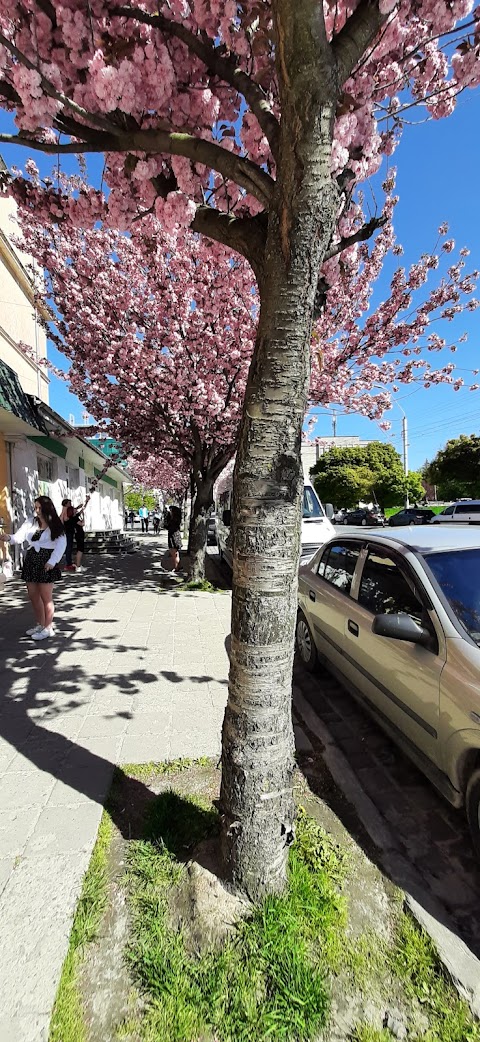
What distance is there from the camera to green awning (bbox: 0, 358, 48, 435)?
7.87 m

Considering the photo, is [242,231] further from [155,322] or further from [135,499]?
[135,499]

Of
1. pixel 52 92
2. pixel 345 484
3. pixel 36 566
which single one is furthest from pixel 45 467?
pixel 345 484

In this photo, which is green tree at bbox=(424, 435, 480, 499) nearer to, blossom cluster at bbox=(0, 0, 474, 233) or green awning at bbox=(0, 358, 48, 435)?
green awning at bbox=(0, 358, 48, 435)

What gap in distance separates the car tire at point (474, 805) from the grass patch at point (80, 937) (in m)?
1.82

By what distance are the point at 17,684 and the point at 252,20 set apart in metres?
5.25

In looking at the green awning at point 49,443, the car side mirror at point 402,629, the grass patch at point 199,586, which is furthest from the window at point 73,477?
the car side mirror at point 402,629

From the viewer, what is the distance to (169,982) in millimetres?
1805

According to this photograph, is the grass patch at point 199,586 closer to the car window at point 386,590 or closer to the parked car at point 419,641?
the parked car at point 419,641

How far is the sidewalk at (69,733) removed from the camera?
1995mm

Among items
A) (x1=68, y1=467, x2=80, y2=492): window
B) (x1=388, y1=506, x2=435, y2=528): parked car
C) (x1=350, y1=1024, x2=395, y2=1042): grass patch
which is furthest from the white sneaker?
(x1=388, y1=506, x2=435, y2=528): parked car

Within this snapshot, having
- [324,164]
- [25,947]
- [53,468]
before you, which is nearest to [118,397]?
[53,468]

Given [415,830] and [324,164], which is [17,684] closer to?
[415,830]

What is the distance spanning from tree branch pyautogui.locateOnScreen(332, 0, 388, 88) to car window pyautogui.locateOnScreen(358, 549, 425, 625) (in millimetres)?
2762

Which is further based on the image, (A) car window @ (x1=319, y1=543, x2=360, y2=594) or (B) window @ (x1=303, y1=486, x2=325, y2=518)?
(B) window @ (x1=303, y1=486, x2=325, y2=518)
